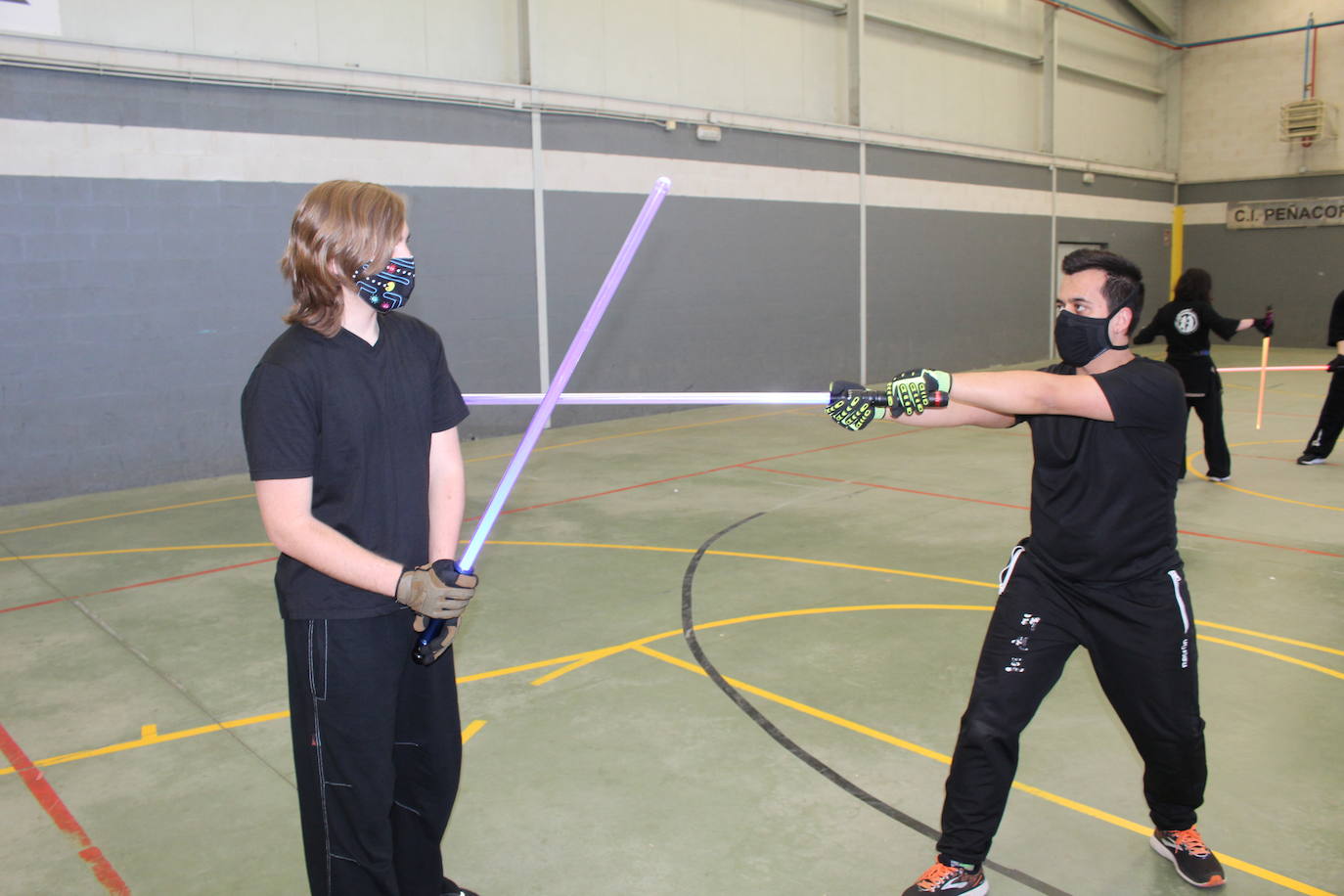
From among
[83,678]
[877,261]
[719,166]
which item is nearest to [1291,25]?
[877,261]

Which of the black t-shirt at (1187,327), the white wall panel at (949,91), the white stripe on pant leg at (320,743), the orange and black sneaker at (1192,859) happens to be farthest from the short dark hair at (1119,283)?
the white wall panel at (949,91)

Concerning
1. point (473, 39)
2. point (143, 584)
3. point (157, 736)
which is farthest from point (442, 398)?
point (473, 39)

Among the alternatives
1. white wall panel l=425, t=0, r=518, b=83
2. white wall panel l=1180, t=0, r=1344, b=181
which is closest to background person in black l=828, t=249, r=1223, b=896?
white wall panel l=425, t=0, r=518, b=83

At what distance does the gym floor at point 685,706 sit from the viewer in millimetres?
3236

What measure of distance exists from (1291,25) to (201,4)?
21388mm

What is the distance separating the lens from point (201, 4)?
9.50 metres

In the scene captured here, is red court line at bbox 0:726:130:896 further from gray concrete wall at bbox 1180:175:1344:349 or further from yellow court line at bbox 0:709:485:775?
gray concrete wall at bbox 1180:175:1344:349

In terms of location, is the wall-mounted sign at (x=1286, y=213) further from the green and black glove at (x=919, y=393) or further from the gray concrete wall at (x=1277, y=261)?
the green and black glove at (x=919, y=393)

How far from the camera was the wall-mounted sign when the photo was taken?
20.9m

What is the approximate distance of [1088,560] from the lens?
2799 mm

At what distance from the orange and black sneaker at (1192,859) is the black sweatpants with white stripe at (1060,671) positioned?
0.21 m

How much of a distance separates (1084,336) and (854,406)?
69 cm

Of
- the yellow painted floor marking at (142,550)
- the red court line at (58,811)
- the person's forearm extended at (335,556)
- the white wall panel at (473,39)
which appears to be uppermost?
the white wall panel at (473,39)

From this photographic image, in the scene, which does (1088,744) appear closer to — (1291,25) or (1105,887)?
(1105,887)
